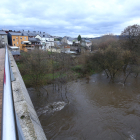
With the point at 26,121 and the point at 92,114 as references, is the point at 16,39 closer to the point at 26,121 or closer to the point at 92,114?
the point at 92,114

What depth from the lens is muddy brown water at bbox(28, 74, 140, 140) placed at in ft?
26.0

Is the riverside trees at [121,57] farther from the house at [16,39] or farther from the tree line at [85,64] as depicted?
the house at [16,39]

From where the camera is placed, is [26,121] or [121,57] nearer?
[26,121]

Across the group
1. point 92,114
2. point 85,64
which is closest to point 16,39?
point 85,64

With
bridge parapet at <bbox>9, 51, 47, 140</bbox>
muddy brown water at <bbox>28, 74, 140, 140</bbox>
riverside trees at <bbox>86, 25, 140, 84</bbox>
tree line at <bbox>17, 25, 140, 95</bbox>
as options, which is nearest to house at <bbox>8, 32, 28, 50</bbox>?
tree line at <bbox>17, 25, 140, 95</bbox>

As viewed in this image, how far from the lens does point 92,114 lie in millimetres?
10000

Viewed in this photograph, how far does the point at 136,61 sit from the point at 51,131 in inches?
627

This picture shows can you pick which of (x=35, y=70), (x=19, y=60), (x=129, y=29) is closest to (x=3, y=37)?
(x=19, y=60)

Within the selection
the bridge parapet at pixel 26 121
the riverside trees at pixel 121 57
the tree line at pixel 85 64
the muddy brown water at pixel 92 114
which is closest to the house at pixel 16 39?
the tree line at pixel 85 64

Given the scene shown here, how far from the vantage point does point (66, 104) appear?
11.8m

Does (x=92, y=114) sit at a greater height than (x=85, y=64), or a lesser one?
lesser

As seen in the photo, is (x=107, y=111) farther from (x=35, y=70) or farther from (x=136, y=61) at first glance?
A: (x=136, y=61)

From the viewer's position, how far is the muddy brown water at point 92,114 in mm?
7930

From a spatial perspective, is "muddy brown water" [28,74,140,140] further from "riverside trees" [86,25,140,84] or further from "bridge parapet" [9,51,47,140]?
"bridge parapet" [9,51,47,140]
